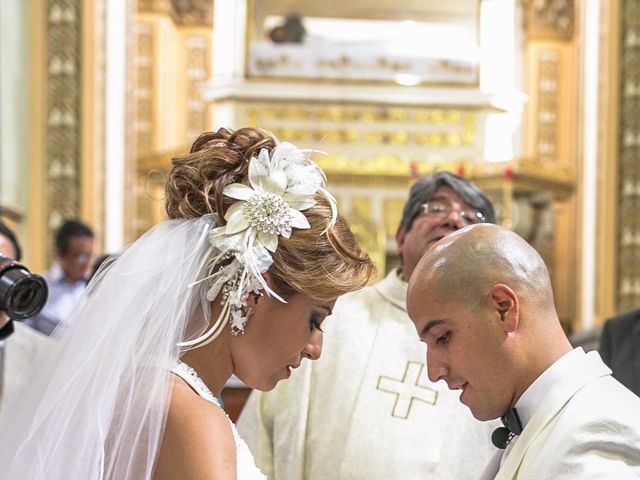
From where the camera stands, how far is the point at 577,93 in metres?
11.8

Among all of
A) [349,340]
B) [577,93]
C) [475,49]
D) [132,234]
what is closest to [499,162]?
[475,49]

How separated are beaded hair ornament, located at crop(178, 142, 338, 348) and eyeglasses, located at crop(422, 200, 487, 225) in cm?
125

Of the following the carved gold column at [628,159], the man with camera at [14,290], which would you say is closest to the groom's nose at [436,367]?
the man with camera at [14,290]

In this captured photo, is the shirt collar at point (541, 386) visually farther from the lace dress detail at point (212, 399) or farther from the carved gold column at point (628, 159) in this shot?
the carved gold column at point (628, 159)

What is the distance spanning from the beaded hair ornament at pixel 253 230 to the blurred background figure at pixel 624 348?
6.30 ft

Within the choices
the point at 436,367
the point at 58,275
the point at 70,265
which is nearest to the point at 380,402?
the point at 436,367

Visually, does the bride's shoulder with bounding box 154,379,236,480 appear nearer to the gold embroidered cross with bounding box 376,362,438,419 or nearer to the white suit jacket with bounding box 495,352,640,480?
the white suit jacket with bounding box 495,352,640,480

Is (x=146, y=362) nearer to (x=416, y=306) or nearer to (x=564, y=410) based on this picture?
(x=416, y=306)

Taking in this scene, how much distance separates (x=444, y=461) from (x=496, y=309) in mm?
1361

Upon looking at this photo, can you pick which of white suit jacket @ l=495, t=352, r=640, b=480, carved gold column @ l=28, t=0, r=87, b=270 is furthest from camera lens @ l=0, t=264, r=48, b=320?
carved gold column @ l=28, t=0, r=87, b=270

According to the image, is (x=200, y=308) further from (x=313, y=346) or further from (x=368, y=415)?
(x=368, y=415)

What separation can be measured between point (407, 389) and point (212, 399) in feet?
4.58

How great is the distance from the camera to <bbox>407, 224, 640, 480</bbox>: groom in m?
2.27

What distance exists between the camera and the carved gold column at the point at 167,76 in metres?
12.9
